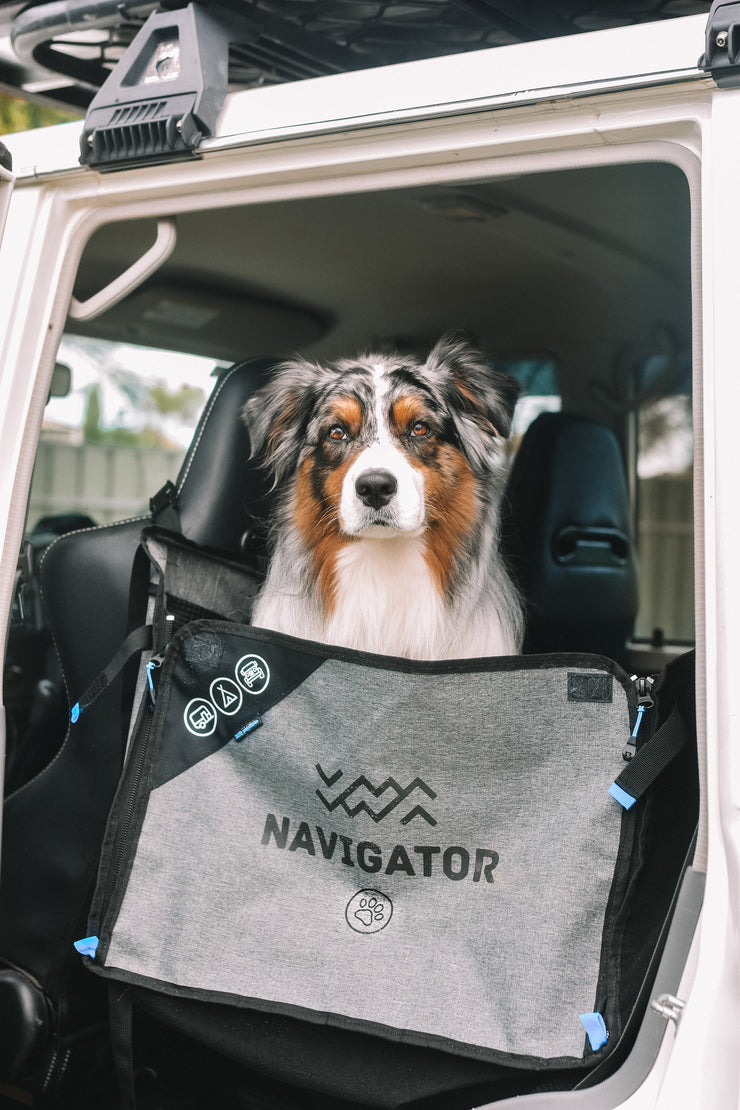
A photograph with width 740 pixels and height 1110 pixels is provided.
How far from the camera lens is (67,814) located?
85.0 inches

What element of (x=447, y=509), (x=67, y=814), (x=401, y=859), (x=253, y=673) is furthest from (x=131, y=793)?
(x=447, y=509)

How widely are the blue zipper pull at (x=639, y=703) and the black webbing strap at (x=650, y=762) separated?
0.02m

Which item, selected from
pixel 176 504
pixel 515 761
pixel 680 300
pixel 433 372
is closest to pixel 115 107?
pixel 176 504

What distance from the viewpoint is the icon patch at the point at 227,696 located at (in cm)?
183

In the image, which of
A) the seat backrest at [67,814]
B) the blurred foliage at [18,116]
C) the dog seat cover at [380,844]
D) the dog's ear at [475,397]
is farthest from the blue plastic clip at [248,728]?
the blurred foliage at [18,116]

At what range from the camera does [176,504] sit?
2428mm

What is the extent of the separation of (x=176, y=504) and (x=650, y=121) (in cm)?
142

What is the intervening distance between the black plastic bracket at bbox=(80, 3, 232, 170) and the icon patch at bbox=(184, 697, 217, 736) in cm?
97

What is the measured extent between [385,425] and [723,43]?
1.36 m

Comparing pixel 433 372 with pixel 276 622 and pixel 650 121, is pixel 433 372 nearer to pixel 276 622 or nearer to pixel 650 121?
pixel 276 622

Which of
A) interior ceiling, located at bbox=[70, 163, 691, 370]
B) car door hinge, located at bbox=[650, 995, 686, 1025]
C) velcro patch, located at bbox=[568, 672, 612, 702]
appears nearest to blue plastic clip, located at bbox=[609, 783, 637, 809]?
velcro patch, located at bbox=[568, 672, 612, 702]

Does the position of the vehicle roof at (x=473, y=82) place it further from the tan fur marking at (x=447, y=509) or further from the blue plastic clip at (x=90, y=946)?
the blue plastic clip at (x=90, y=946)

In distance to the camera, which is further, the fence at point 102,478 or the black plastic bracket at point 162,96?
the fence at point 102,478

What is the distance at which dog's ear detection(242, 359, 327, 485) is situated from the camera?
2.61m
